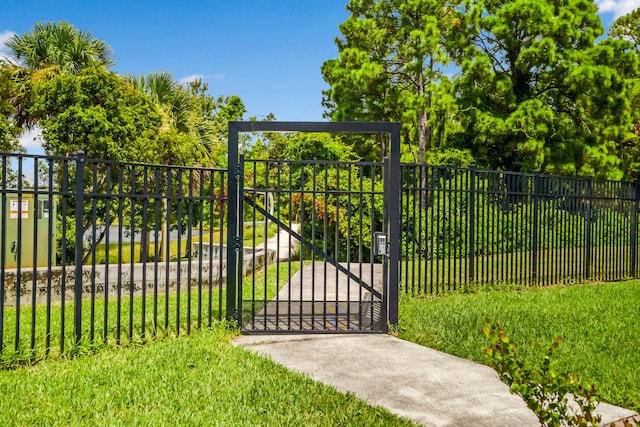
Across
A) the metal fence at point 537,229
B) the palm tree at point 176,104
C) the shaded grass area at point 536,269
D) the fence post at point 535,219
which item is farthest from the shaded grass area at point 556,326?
the palm tree at point 176,104

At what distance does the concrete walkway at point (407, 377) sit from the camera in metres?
3.96

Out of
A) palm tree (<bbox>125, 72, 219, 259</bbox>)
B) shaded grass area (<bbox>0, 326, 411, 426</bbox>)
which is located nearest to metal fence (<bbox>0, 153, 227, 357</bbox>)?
shaded grass area (<bbox>0, 326, 411, 426</bbox>)

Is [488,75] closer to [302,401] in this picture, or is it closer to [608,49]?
[608,49]

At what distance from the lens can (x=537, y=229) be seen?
34.8ft

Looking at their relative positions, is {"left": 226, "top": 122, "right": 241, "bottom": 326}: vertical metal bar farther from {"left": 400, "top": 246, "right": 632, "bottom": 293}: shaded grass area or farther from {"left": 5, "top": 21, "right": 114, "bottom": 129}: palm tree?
{"left": 5, "top": 21, "right": 114, "bottom": 129}: palm tree

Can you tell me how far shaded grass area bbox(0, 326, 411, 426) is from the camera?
380cm

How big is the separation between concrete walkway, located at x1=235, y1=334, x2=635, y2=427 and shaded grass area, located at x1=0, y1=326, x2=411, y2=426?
0.83 ft

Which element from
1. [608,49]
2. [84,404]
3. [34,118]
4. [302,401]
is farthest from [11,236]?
[608,49]

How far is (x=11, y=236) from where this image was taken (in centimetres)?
1178

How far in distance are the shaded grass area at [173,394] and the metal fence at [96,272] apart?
0.58 m

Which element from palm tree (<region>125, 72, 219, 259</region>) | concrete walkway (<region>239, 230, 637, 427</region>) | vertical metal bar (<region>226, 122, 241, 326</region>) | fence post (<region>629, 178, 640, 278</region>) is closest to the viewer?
concrete walkway (<region>239, 230, 637, 427</region>)

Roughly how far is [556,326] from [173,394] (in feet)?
15.3

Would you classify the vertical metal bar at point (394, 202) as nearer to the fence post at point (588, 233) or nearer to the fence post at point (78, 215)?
the fence post at point (78, 215)

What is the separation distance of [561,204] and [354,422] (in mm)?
8406
